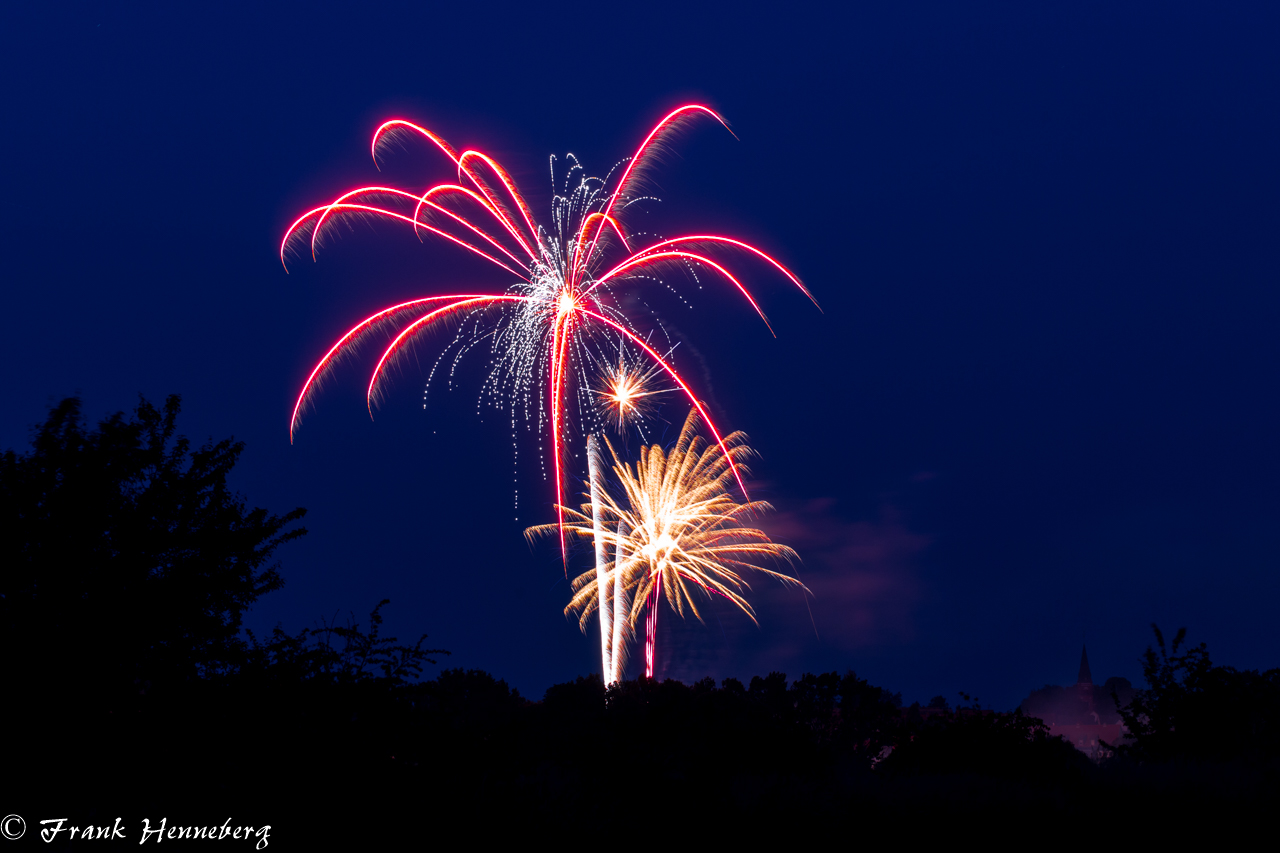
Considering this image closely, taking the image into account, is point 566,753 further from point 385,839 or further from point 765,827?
point 385,839

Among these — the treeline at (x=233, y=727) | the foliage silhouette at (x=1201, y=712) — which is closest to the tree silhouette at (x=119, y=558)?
the treeline at (x=233, y=727)

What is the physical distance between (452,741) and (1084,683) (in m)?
146

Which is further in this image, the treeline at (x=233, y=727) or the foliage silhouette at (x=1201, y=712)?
the foliage silhouette at (x=1201, y=712)

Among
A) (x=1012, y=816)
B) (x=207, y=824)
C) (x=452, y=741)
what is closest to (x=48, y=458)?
(x=207, y=824)

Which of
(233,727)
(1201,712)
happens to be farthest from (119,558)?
(1201,712)

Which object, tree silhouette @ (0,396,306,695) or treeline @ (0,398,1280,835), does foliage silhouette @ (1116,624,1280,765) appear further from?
tree silhouette @ (0,396,306,695)

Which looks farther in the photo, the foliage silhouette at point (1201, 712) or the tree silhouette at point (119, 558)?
the foliage silhouette at point (1201, 712)

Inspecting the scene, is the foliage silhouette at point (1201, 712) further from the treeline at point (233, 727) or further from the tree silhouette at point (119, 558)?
the tree silhouette at point (119, 558)

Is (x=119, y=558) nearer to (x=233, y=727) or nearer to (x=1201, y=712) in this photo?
(x=233, y=727)

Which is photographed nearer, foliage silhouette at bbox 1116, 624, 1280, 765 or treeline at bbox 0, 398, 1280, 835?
treeline at bbox 0, 398, 1280, 835

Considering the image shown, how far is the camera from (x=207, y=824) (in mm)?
9086

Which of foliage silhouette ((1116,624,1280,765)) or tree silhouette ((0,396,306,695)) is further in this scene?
foliage silhouette ((1116,624,1280,765))

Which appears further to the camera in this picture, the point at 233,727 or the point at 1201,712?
the point at 1201,712

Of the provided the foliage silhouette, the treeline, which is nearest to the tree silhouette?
the treeline
